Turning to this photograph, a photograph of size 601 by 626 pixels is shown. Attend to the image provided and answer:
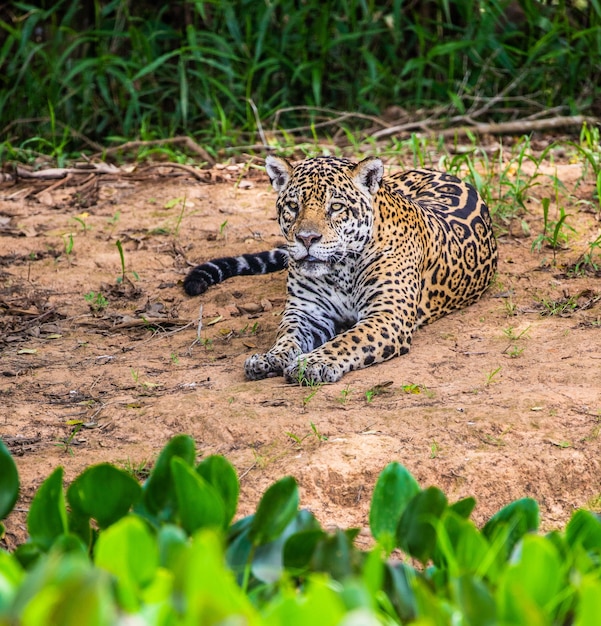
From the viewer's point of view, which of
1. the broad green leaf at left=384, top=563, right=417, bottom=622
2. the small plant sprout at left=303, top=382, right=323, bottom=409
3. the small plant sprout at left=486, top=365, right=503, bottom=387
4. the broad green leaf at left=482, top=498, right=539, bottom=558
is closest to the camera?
the broad green leaf at left=384, top=563, right=417, bottom=622

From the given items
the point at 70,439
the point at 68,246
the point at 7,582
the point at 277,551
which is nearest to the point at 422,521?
the point at 277,551

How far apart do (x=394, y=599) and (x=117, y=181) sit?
808 cm

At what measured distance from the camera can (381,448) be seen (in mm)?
4832

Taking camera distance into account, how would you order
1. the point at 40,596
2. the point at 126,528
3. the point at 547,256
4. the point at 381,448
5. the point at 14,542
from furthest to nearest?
1. the point at 547,256
2. the point at 381,448
3. the point at 14,542
4. the point at 126,528
5. the point at 40,596

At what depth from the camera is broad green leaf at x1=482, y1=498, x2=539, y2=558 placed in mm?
2617

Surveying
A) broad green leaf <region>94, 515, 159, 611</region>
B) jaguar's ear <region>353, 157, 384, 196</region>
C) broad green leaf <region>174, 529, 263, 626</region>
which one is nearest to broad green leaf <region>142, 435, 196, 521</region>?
broad green leaf <region>94, 515, 159, 611</region>

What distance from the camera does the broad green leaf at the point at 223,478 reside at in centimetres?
286

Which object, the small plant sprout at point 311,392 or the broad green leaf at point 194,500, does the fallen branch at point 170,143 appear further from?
the broad green leaf at point 194,500

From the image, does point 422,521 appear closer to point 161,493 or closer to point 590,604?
point 161,493

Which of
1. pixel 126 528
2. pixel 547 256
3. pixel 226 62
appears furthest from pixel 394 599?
pixel 226 62

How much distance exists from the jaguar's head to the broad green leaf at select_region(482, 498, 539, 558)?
3.67 metres

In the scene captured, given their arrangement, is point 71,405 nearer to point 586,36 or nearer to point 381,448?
point 381,448

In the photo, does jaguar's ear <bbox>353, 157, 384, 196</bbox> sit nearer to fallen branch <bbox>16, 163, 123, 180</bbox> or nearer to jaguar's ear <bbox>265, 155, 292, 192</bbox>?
jaguar's ear <bbox>265, 155, 292, 192</bbox>

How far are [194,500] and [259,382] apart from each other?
3300 millimetres
